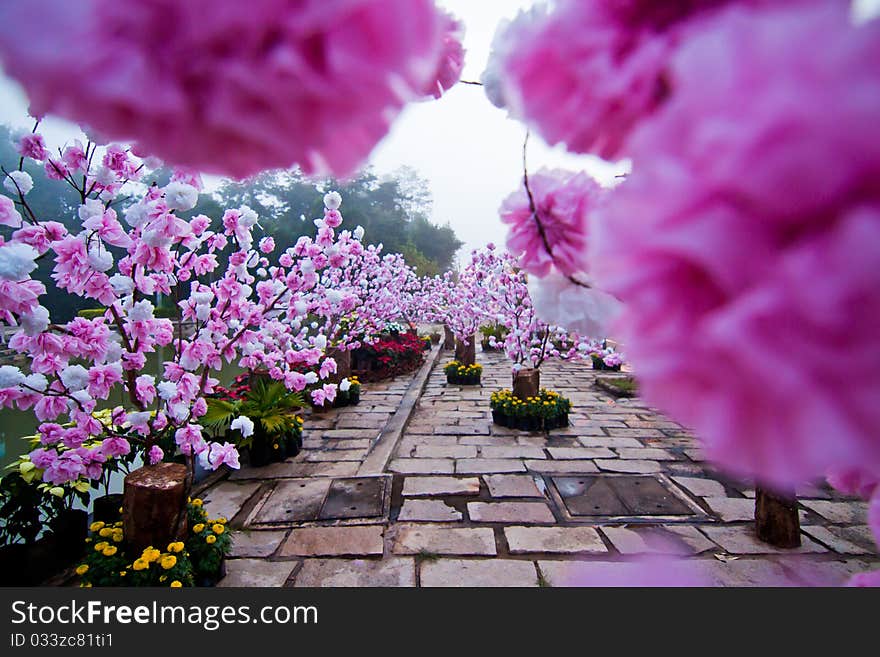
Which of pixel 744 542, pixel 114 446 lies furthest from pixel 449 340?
pixel 114 446

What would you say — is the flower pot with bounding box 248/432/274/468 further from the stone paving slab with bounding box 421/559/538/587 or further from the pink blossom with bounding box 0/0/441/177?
the pink blossom with bounding box 0/0/441/177

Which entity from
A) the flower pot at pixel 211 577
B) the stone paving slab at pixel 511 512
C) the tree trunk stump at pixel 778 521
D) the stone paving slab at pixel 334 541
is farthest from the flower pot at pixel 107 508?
the tree trunk stump at pixel 778 521

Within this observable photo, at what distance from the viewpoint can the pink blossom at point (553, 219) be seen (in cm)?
53

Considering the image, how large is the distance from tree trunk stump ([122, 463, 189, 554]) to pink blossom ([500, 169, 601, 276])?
2.46 m

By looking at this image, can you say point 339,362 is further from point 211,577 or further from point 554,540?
point 554,540

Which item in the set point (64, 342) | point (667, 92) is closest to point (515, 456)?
point (64, 342)

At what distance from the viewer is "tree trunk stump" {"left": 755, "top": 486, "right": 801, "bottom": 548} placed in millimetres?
2842

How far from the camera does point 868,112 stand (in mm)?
199

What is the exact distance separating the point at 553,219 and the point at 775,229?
0.33 metres

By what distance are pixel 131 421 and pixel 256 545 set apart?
1198 millimetres

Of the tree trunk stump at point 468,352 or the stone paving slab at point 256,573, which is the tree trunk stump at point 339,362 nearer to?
the tree trunk stump at point 468,352

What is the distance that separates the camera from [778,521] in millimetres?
2877

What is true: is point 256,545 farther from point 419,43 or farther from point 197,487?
point 419,43

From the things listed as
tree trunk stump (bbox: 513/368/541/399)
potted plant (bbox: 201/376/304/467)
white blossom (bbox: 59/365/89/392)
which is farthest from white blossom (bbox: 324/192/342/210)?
tree trunk stump (bbox: 513/368/541/399)
